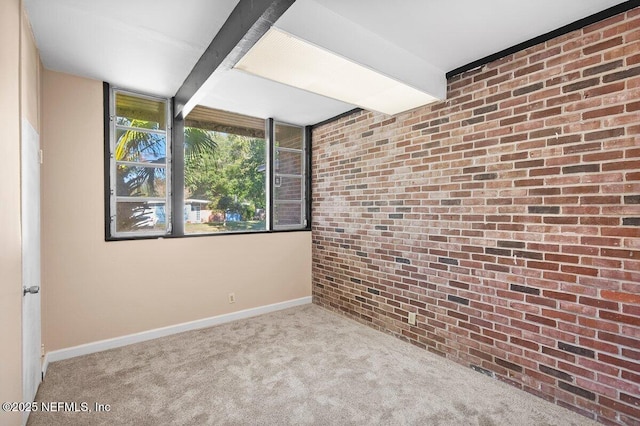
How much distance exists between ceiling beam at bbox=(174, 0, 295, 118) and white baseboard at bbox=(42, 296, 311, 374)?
8.30 feet

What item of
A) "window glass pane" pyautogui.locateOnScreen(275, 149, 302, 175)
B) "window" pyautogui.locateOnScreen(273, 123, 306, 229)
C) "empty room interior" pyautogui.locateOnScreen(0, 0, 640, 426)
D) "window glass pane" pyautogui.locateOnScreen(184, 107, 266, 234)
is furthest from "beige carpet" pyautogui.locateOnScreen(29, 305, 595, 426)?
"window glass pane" pyautogui.locateOnScreen(275, 149, 302, 175)

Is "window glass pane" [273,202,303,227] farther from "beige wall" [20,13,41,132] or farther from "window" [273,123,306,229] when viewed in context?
"beige wall" [20,13,41,132]

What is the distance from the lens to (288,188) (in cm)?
445

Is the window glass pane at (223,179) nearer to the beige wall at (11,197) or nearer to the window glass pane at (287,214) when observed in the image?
the window glass pane at (287,214)

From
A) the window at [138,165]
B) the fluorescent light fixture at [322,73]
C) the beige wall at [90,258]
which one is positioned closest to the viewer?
the fluorescent light fixture at [322,73]

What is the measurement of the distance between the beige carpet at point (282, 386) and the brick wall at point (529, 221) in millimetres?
297

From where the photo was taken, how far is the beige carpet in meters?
2.01

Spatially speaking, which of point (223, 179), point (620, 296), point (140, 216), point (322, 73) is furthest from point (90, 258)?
point (620, 296)

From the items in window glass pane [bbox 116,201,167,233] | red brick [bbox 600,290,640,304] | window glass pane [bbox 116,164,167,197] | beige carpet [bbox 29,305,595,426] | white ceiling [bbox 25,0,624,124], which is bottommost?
beige carpet [bbox 29,305,595,426]

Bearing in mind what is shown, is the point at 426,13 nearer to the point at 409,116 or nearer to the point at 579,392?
the point at 409,116

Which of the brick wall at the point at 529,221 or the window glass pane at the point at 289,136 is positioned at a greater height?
the window glass pane at the point at 289,136

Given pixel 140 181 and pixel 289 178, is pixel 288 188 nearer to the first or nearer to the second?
pixel 289 178

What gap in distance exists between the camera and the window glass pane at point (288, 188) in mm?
4349

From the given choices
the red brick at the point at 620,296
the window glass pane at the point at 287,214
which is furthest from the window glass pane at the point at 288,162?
the red brick at the point at 620,296
